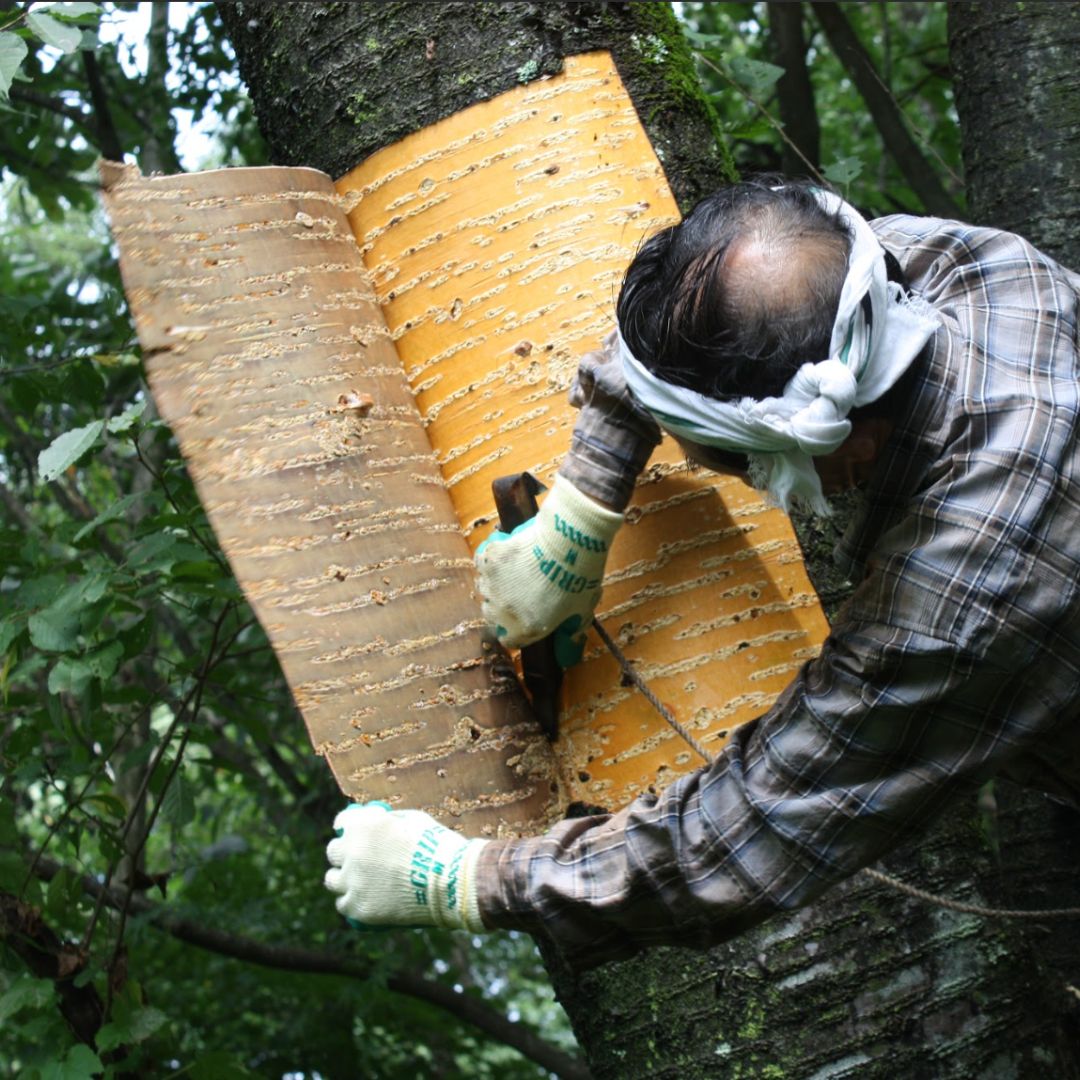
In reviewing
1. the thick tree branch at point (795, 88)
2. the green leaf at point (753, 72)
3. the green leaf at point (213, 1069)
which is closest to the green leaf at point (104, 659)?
the green leaf at point (213, 1069)

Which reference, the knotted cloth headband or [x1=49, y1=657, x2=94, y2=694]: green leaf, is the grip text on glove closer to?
the knotted cloth headband

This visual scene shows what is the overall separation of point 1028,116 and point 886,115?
1138mm

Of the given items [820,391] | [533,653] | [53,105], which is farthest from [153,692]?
[53,105]

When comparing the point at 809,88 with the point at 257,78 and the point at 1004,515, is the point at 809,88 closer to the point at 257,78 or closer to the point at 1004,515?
the point at 257,78

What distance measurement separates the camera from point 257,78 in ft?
7.68

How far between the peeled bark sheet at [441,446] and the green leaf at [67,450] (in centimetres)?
19

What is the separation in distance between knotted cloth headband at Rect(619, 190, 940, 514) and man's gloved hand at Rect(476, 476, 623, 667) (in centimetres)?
27

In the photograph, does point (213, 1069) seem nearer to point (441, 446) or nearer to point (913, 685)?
point (441, 446)

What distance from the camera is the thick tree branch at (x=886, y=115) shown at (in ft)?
13.0

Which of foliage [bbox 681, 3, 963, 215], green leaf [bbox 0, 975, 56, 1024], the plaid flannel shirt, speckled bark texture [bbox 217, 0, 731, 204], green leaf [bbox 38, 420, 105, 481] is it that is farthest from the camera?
foliage [bbox 681, 3, 963, 215]

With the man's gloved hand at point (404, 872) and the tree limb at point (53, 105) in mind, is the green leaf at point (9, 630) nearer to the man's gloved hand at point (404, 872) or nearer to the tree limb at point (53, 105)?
the man's gloved hand at point (404, 872)

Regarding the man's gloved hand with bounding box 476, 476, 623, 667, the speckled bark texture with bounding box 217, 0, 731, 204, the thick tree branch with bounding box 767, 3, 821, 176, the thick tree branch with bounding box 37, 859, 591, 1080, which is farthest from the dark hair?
the thick tree branch with bounding box 767, 3, 821, 176

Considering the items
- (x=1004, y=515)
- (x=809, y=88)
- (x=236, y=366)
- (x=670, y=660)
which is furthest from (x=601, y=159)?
(x=809, y=88)

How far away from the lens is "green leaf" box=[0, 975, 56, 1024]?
2283 millimetres
